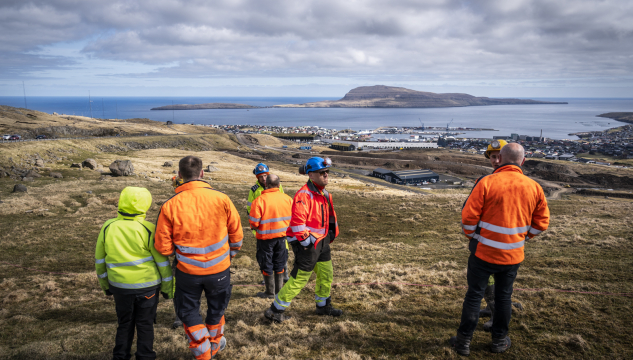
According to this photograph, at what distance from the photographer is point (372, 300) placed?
659 cm

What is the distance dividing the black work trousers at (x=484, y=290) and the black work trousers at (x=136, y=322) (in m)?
4.03

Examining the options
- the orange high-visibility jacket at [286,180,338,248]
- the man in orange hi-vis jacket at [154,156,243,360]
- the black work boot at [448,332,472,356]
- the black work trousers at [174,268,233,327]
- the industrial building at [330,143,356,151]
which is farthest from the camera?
the industrial building at [330,143,356,151]

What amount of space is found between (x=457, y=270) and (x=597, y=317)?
3.19m

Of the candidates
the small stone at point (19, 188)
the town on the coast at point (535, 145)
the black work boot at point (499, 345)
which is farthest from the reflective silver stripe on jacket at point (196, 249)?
the town on the coast at point (535, 145)

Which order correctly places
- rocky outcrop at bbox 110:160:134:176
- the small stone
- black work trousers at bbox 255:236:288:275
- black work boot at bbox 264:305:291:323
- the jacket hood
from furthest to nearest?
rocky outcrop at bbox 110:160:134:176
the small stone
black work trousers at bbox 255:236:288:275
black work boot at bbox 264:305:291:323
the jacket hood

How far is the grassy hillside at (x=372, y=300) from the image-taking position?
15.6 feet

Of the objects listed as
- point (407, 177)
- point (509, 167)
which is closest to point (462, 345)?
point (509, 167)

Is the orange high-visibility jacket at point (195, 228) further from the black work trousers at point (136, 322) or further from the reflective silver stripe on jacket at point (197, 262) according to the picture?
the black work trousers at point (136, 322)

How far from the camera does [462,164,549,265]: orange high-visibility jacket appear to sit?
4086mm

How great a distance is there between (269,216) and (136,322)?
8.88 ft

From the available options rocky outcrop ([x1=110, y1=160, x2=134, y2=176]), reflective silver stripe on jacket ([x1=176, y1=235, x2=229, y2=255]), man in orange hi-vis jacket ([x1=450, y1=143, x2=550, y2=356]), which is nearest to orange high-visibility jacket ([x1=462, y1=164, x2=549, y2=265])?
man in orange hi-vis jacket ([x1=450, y1=143, x2=550, y2=356])

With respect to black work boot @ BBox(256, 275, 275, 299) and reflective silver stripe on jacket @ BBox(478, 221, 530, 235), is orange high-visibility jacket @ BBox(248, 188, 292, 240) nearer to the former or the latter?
black work boot @ BBox(256, 275, 275, 299)

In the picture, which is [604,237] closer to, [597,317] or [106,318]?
[597,317]

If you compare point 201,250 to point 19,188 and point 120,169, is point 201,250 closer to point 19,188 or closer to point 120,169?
point 19,188
